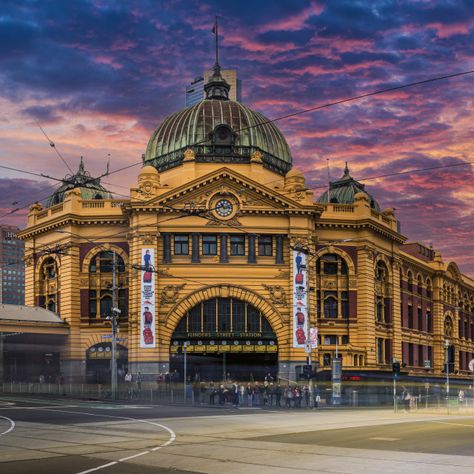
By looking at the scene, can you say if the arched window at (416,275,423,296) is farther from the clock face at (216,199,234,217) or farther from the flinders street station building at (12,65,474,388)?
the clock face at (216,199,234,217)

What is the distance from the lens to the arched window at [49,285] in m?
85.3

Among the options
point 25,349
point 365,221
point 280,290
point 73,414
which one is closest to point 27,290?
point 25,349

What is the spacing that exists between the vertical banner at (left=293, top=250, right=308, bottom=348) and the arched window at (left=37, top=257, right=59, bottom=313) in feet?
80.0

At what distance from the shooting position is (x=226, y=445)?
1078 inches

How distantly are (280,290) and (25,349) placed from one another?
27231 mm

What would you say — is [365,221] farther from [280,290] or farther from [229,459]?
[229,459]

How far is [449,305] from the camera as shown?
11138cm

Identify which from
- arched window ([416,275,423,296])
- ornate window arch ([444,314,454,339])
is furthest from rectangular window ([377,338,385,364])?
ornate window arch ([444,314,454,339])

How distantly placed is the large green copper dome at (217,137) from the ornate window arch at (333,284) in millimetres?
12211

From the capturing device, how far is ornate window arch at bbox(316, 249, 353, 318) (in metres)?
82.8

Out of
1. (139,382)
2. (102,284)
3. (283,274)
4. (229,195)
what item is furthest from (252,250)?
(139,382)

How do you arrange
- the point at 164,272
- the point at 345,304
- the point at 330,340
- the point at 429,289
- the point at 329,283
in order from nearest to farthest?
the point at 164,272
the point at 330,340
the point at 329,283
the point at 345,304
the point at 429,289

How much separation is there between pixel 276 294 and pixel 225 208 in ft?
30.0

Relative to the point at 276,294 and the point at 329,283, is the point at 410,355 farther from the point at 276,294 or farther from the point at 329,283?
the point at 276,294
